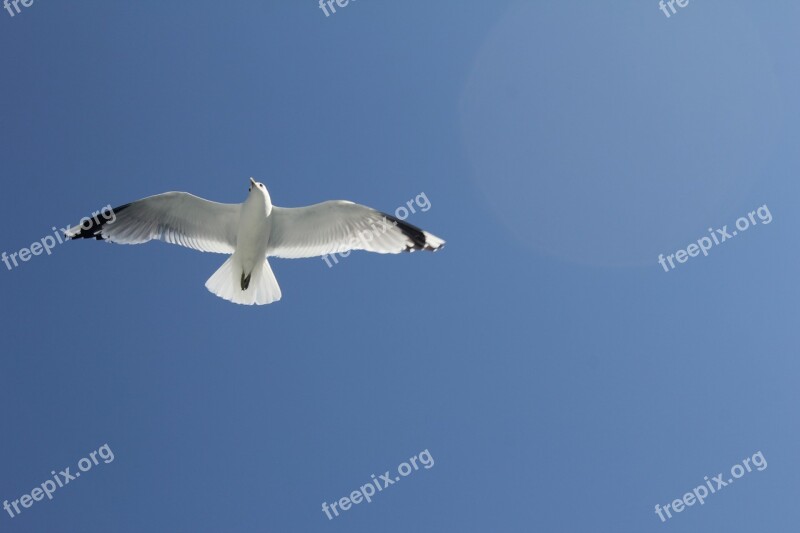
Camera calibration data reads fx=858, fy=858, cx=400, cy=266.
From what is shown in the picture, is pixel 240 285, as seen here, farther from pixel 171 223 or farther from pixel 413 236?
pixel 413 236

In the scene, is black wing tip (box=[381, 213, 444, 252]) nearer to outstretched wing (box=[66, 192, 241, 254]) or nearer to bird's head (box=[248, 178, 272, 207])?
bird's head (box=[248, 178, 272, 207])

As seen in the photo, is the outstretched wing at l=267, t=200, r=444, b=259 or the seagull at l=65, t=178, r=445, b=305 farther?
the seagull at l=65, t=178, r=445, b=305

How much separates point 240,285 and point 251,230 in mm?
615

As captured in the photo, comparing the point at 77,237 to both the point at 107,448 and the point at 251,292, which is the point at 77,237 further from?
the point at 107,448

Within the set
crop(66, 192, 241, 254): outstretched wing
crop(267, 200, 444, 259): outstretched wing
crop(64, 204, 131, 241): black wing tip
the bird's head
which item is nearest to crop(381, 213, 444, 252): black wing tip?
crop(267, 200, 444, 259): outstretched wing

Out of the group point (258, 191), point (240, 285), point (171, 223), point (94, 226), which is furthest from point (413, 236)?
point (94, 226)

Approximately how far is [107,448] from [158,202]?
12.9 ft

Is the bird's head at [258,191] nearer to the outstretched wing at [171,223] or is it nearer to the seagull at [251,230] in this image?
the seagull at [251,230]

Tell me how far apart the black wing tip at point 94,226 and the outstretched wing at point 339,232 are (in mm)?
1696

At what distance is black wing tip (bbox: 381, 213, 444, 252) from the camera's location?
28.9 ft

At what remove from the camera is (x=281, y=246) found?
954cm

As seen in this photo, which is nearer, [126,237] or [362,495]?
[126,237]

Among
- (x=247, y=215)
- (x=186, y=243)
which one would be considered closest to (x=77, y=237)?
(x=186, y=243)

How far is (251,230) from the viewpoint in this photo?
9.25m
